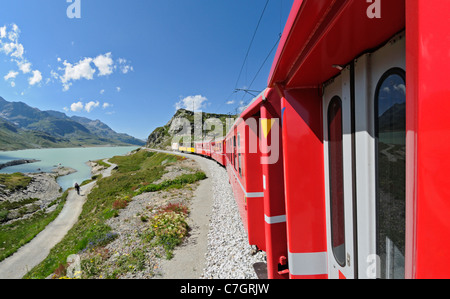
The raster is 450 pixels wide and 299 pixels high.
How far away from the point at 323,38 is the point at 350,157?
4.02 feet

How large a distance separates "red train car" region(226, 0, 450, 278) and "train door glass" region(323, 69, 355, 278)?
13 millimetres

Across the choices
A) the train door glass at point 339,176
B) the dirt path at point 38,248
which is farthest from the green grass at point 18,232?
the train door glass at point 339,176

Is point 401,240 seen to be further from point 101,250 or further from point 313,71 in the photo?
point 101,250

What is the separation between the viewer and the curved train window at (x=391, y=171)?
1.53m

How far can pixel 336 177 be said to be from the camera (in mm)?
2383

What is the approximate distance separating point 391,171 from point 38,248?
19.8m

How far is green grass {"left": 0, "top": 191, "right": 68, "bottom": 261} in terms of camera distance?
45.6ft

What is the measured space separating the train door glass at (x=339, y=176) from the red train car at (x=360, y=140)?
0.01 metres

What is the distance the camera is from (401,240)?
158 centimetres

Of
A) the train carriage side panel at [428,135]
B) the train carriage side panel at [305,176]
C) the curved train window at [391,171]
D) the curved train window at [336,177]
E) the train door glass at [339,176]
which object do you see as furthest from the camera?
the train carriage side panel at [305,176]

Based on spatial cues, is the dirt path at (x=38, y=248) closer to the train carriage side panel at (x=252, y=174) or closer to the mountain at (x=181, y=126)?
the train carriage side panel at (x=252, y=174)

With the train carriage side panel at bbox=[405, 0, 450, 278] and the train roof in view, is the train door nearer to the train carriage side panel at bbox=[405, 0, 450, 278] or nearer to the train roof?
the train roof

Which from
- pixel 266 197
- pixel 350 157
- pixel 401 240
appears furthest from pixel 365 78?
pixel 266 197

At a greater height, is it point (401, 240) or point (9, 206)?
point (401, 240)
